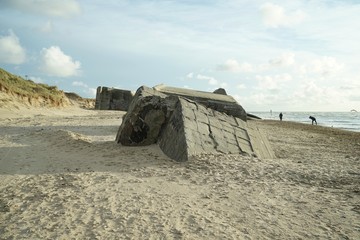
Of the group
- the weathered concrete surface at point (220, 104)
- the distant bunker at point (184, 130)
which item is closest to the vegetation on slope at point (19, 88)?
the weathered concrete surface at point (220, 104)

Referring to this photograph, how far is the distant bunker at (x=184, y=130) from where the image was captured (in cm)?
542

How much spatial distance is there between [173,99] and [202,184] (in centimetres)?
286

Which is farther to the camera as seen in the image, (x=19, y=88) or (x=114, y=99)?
(x=114, y=99)

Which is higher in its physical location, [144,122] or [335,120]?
[335,120]

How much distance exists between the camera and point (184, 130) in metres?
5.33

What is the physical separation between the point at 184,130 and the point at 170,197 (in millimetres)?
2010

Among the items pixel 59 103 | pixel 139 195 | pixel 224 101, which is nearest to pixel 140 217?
pixel 139 195

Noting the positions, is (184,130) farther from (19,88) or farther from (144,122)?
(19,88)

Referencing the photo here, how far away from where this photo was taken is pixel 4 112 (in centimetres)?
1423

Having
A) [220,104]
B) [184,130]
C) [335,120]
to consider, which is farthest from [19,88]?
[335,120]

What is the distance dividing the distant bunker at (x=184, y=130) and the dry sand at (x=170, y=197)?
1.11ft

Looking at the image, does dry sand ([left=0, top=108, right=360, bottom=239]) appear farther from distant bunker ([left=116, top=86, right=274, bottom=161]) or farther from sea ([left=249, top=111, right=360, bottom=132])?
sea ([left=249, top=111, right=360, bottom=132])

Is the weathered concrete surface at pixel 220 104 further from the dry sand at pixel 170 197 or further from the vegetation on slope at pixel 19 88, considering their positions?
the vegetation on slope at pixel 19 88

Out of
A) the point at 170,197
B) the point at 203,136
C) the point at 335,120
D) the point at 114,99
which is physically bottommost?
the point at 170,197
